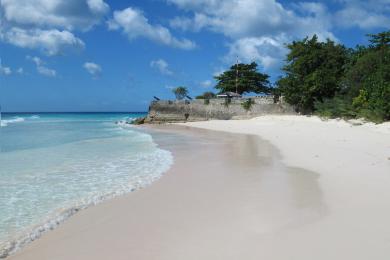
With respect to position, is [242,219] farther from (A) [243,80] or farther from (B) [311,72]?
(A) [243,80]

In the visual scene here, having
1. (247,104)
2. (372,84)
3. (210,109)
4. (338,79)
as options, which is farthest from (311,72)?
(210,109)

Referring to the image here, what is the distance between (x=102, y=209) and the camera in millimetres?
6395

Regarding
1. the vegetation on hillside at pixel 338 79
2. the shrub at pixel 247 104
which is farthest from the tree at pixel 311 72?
the shrub at pixel 247 104

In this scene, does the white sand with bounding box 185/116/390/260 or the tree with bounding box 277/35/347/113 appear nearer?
the white sand with bounding box 185/116/390/260

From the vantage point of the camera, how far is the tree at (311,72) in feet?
106

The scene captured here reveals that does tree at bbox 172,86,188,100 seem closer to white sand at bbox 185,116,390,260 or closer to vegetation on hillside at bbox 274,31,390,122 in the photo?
vegetation on hillside at bbox 274,31,390,122

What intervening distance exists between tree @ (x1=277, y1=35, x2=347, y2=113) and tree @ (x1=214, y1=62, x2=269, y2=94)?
14815mm

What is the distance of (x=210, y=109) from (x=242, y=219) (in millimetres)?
41316

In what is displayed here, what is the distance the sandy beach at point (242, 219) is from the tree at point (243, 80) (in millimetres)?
42630

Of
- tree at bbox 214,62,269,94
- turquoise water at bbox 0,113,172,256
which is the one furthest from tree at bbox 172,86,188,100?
turquoise water at bbox 0,113,172,256

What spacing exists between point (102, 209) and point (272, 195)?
301 cm

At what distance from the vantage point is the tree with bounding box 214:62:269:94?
5166 centimetres

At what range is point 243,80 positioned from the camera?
5138 cm

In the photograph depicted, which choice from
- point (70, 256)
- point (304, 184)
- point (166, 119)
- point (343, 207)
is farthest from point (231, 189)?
point (166, 119)
